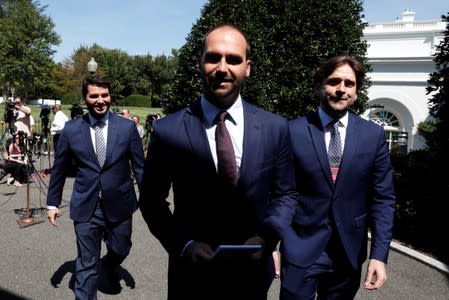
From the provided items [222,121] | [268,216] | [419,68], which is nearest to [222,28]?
[222,121]

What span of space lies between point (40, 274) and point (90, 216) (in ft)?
5.56

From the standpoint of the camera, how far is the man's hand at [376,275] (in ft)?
8.90

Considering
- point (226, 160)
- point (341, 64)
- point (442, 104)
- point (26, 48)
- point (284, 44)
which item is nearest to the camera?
point (226, 160)

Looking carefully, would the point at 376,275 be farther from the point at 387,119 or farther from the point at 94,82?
the point at 387,119

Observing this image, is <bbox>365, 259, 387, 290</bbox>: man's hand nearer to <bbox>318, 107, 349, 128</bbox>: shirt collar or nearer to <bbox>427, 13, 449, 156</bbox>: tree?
<bbox>318, 107, 349, 128</bbox>: shirt collar

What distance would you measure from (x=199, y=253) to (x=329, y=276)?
153cm

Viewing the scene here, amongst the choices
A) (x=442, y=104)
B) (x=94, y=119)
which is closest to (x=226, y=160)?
(x=94, y=119)

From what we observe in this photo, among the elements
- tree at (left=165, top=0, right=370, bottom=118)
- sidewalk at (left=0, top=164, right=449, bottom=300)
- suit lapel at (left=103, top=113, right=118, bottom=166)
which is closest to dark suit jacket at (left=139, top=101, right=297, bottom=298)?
suit lapel at (left=103, top=113, right=118, bottom=166)

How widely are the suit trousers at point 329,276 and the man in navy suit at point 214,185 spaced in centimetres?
88

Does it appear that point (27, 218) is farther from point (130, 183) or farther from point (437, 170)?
point (437, 170)

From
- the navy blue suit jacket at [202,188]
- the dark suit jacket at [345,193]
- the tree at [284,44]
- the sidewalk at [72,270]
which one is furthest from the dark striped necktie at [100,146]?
the tree at [284,44]

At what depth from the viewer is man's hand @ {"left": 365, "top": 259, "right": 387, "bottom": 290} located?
2.71 metres

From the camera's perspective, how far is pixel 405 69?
23.9 m

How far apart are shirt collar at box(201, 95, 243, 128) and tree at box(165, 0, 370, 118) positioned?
34.1 feet
